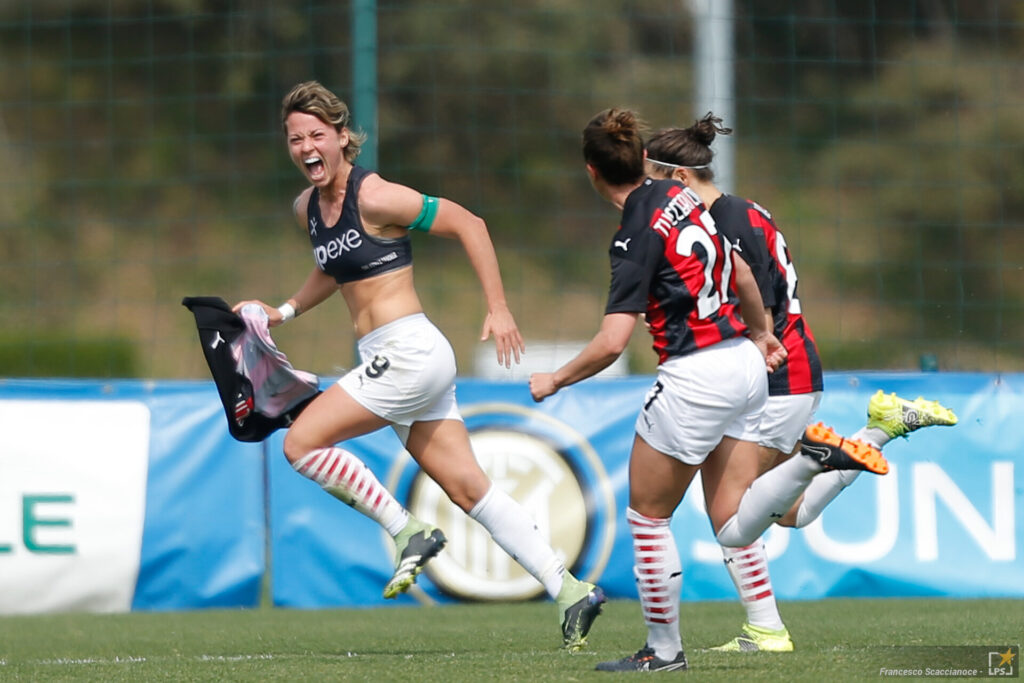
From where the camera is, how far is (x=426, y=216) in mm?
6012

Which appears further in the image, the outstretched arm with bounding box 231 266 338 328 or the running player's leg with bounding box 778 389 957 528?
the outstretched arm with bounding box 231 266 338 328

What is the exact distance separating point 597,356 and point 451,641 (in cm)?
212

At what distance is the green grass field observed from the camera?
5.41 metres

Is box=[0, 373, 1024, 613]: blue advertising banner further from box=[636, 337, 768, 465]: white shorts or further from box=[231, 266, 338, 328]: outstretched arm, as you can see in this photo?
box=[636, 337, 768, 465]: white shorts

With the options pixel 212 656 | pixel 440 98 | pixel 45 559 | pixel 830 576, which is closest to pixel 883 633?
pixel 830 576

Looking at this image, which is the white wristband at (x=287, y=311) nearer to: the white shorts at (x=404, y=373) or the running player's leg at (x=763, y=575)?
the white shorts at (x=404, y=373)

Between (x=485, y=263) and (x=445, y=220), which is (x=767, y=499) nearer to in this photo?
(x=485, y=263)

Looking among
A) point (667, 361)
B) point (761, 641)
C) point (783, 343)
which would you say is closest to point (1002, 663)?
point (761, 641)

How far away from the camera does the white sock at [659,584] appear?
5219mm

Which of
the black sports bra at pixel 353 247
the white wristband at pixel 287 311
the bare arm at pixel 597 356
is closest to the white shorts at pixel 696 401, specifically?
the bare arm at pixel 597 356

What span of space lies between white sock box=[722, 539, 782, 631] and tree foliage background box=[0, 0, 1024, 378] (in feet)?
31.9

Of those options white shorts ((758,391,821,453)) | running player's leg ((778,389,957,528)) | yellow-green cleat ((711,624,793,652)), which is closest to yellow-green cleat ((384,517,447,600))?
yellow-green cleat ((711,624,793,652))

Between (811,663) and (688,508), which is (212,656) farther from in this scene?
(688,508)

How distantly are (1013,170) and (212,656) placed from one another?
54.5 ft
